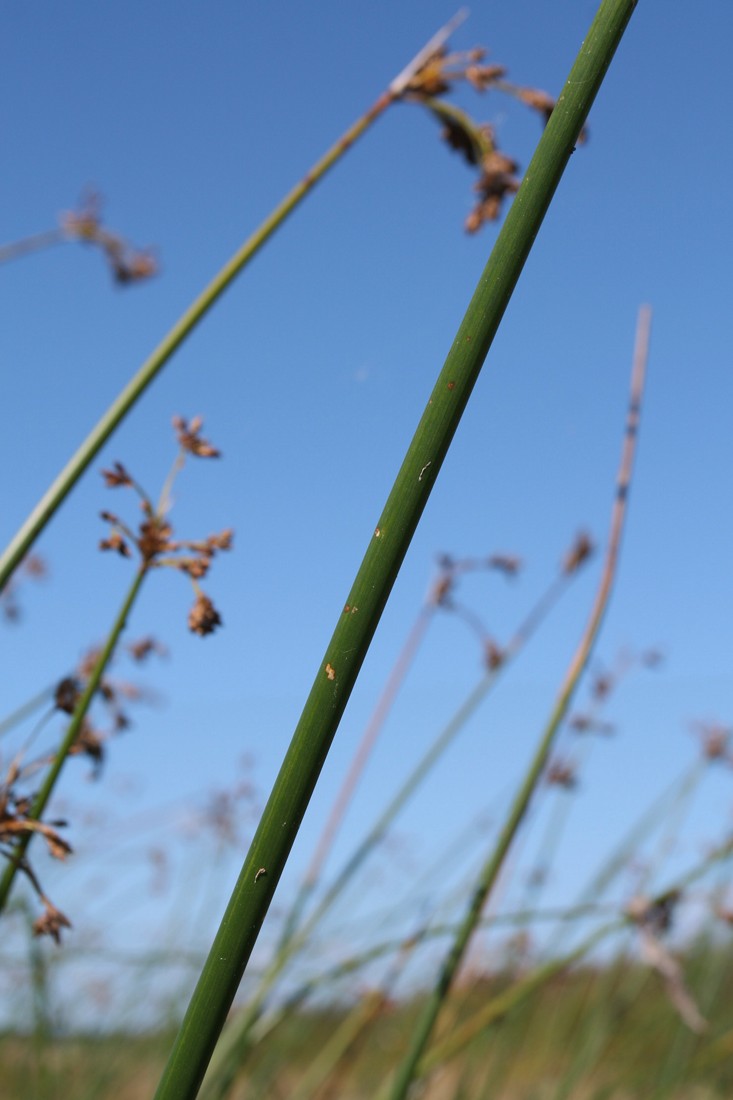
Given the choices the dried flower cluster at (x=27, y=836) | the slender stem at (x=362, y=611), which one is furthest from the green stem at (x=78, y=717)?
the slender stem at (x=362, y=611)

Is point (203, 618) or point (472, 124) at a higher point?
point (472, 124)

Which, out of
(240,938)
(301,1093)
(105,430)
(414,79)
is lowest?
(301,1093)

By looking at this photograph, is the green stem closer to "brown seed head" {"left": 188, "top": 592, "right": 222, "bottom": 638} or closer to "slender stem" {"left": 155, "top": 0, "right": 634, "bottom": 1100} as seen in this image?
"brown seed head" {"left": 188, "top": 592, "right": 222, "bottom": 638}

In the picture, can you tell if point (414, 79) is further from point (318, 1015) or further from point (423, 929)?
point (318, 1015)

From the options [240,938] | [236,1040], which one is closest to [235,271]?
[240,938]

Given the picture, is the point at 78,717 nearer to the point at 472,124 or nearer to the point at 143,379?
the point at 143,379

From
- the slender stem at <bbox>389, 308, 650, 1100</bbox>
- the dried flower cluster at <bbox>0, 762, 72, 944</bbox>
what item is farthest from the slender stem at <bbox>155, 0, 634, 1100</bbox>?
the slender stem at <bbox>389, 308, 650, 1100</bbox>

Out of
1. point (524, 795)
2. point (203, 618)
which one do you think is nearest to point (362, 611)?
point (203, 618)
